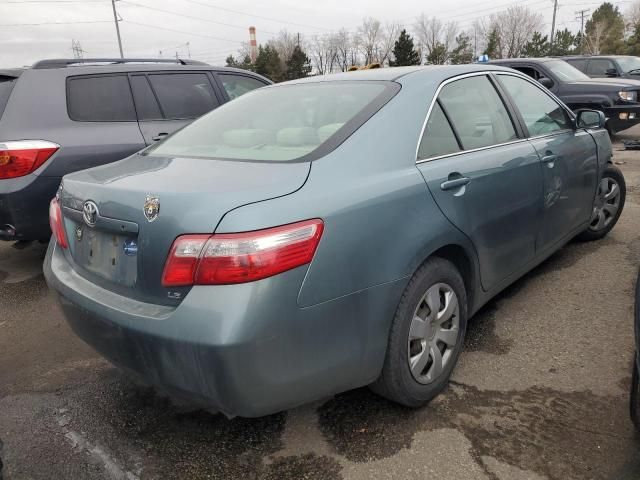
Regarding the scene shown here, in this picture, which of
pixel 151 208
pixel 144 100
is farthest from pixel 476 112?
pixel 144 100

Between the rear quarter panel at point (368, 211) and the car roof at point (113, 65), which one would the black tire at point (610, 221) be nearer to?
the rear quarter panel at point (368, 211)

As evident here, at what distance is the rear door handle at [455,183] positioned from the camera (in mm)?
2406

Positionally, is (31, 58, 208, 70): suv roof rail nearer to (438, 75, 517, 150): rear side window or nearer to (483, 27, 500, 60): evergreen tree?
(438, 75, 517, 150): rear side window

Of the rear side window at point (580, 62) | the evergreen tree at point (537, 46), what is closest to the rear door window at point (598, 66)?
the rear side window at point (580, 62)

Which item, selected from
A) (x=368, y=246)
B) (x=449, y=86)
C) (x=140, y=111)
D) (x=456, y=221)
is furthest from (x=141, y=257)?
(x=140, y=111)

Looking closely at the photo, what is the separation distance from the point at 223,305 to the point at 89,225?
798 millimetres

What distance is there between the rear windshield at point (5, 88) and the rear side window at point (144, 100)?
955 millimetres

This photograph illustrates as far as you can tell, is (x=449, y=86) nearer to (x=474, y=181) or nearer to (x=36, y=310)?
(x=474, y=181)

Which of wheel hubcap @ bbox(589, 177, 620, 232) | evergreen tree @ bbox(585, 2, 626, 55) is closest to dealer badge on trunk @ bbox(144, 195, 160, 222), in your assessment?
wheel hubcap @ bbox(589, 177, 620, 232)

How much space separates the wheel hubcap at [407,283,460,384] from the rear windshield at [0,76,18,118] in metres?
3.60

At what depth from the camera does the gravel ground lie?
2.12m

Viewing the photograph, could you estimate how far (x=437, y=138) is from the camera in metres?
2.54

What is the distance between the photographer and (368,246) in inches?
78.2

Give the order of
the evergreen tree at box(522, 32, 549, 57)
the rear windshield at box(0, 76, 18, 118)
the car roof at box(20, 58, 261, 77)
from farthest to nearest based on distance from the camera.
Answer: the evergreen tree at box(522, 32, 549, 57)
the car roof at box(20, 58, 261, 77)
the rear windshield at box(0, 76, 18, 118)
